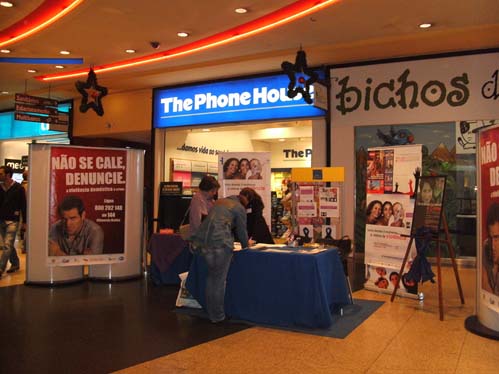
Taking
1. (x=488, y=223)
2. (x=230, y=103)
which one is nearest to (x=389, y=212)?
(x=488, y=223)

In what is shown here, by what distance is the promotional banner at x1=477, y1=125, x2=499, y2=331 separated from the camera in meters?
4.38

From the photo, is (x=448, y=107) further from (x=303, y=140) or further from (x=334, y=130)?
(x=303, y=140)

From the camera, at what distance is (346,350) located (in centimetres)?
410

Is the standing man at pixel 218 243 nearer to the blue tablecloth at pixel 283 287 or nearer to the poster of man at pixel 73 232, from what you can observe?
the blue tablecloth at pixel 283 287

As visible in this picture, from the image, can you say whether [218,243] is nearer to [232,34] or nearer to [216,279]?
[216,279]

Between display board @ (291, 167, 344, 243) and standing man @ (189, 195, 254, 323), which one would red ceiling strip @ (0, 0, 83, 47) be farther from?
display board @ (291, 167, 344, 243)

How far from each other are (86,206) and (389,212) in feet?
12.6

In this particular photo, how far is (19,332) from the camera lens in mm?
4590

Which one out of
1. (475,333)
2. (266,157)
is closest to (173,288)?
(266,157)

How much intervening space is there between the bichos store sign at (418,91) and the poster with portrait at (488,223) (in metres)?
3.95

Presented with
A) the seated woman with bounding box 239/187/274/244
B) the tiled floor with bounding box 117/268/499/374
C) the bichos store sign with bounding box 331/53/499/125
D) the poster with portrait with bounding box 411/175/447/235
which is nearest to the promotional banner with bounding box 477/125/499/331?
the tiled floor with bounding box 117/268/499/374

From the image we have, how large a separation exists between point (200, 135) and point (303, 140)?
10.1ft

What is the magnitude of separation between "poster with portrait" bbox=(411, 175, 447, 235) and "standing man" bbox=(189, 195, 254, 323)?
6.56ft

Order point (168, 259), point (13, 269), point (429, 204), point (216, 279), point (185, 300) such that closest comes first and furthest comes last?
point (216, 279)
point (185, 300)
point (429, 204)
point (168, 259)
point (13, 269)
